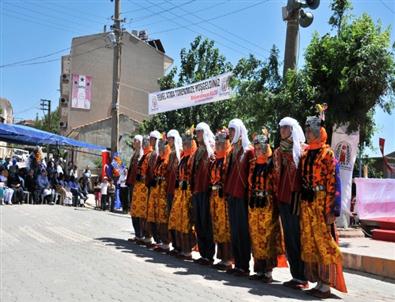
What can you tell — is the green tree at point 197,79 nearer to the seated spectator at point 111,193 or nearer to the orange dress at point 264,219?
the seated spectator at point 111,193

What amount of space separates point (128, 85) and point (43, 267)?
1474 inches

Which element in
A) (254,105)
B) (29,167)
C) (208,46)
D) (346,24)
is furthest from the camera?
(208,46)

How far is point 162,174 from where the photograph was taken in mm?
8906

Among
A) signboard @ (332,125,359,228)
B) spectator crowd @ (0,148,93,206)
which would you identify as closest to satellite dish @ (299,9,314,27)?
signboard @ (332,125,359,228)

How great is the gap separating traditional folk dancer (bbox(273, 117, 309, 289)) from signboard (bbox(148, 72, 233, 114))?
312 inches

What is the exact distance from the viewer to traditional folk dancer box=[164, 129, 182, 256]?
8.38 metres

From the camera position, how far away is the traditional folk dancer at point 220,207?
23.8ft

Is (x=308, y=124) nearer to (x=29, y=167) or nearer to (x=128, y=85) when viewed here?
(x=29, y=167)

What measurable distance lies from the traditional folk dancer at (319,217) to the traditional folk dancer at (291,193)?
4.3 inches

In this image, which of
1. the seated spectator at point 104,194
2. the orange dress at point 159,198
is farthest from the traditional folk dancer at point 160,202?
the seated spectator at point 104,194

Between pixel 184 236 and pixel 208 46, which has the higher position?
pixel 208 46

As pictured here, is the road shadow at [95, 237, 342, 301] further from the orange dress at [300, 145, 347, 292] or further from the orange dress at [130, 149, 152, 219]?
the orange dress at [130, 149, 152, 219]

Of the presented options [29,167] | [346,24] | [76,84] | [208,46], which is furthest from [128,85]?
[346,24]

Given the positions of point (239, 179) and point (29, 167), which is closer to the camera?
point (239, 179)
